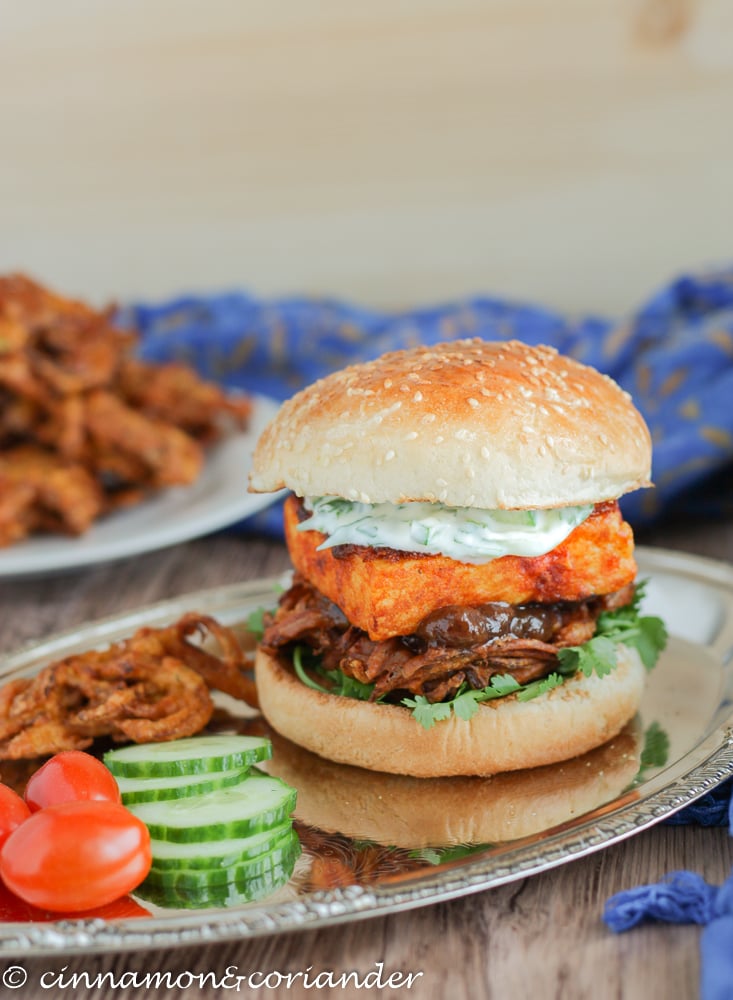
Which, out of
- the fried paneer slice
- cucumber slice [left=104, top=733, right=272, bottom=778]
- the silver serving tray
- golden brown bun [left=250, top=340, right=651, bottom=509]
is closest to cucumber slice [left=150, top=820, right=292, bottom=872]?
the silver serving tray

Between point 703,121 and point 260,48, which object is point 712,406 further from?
point 260,48

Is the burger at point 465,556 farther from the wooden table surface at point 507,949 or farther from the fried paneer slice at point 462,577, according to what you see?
the wooden table surface at point 507,949

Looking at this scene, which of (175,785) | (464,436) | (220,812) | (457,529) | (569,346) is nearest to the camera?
(220,812)

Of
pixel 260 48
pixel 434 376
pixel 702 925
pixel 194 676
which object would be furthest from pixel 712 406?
pixel 260 48

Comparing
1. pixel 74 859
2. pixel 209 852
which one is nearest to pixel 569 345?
pixel 209 852

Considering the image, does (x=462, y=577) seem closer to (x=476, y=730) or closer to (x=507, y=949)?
(x=476, y=730)

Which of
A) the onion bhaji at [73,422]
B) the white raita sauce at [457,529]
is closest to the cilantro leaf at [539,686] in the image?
the white raita sauce at [457,529]
